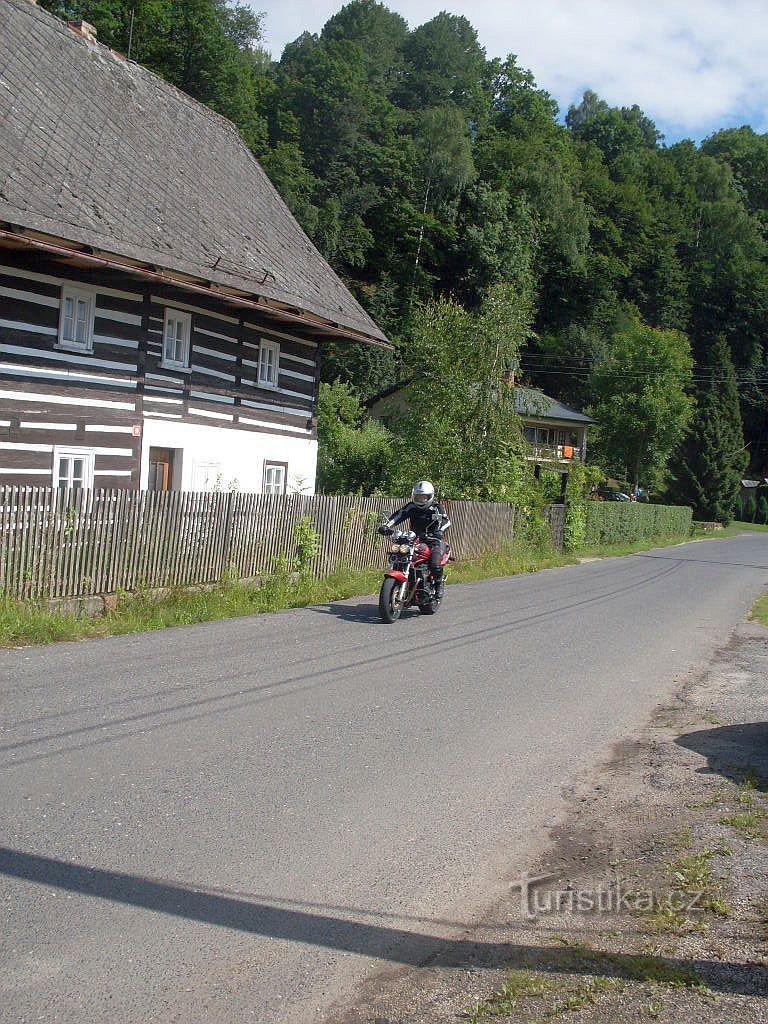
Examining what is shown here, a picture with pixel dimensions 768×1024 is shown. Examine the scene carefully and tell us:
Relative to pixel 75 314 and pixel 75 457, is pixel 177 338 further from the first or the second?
pixel 75 457

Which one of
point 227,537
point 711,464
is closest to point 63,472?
point 227,537

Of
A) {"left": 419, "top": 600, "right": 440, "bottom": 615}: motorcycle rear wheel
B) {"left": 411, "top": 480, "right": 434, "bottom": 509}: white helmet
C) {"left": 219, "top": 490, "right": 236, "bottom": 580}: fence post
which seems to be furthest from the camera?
{"left": 219, "top": 490, "right": 236, "bottom": 580}: fence post

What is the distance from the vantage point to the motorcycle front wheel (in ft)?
43.1

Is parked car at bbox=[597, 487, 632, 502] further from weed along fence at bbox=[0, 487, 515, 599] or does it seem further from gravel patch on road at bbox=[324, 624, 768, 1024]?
gravel patch on road at bbox=[324, 624, 768, 1024]

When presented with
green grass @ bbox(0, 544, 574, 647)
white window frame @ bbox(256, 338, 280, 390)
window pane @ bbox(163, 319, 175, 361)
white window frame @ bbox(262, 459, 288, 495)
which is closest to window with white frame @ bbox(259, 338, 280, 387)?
white window frame @ bbox(256, 338, 280, 390)

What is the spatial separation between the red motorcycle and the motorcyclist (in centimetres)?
9

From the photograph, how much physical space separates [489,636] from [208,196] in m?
13.7

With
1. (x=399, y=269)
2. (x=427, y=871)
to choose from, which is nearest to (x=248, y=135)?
(x=399, y=269)

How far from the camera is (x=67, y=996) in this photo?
3.58 m

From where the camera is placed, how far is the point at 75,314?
1794 centimetres

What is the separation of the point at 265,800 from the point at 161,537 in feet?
27.7

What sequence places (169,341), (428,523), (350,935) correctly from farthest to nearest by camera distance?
(169,341), (428,523), (350,935)

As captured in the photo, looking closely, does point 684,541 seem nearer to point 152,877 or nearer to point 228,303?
point 228,303

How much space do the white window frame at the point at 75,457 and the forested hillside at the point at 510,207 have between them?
106ft
